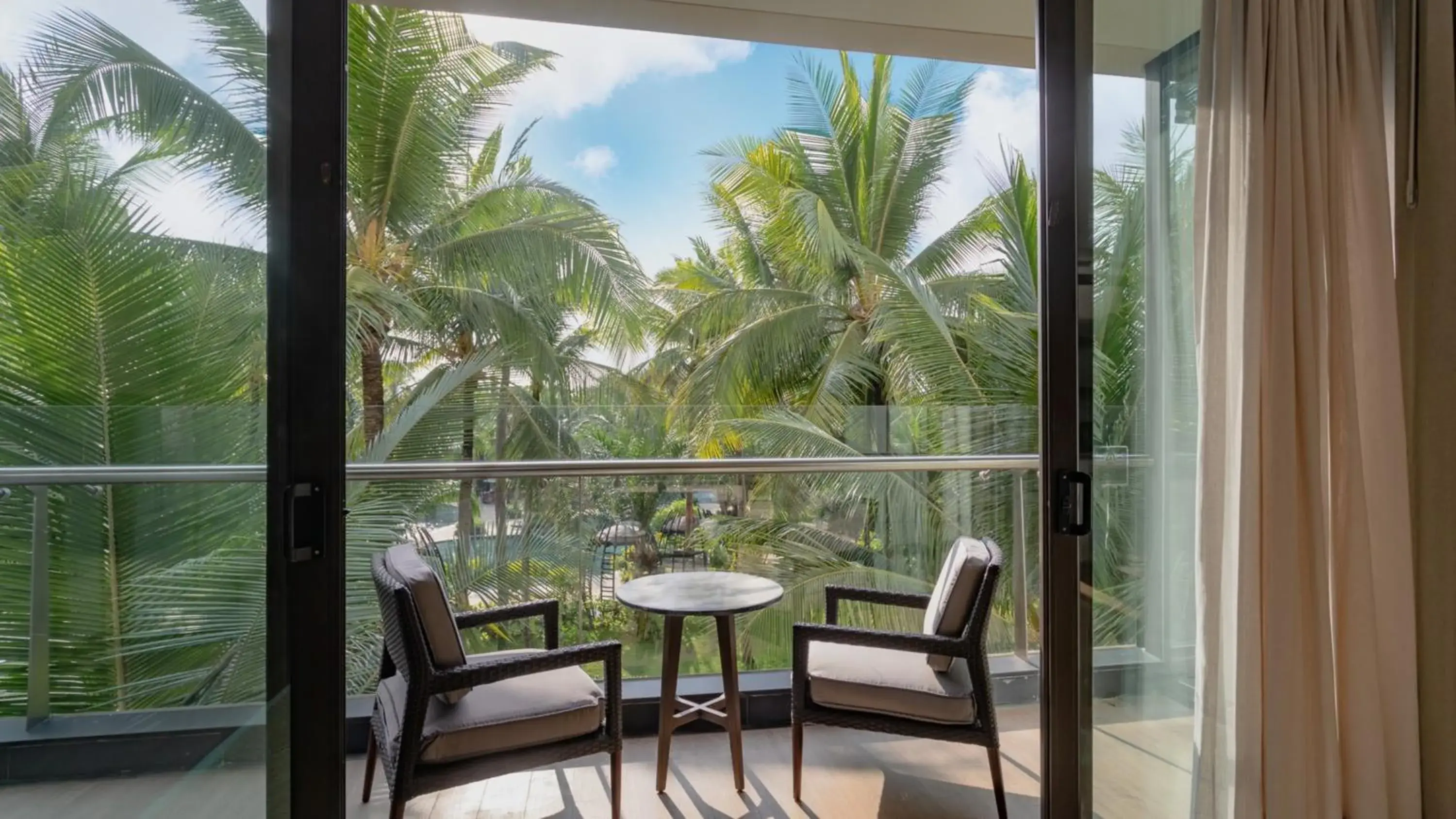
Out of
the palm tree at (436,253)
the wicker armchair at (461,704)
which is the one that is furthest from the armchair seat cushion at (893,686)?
the palm tree at (436,253)

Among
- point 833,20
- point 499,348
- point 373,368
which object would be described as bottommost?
point 373,368

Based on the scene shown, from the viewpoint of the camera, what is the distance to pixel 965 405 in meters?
4.69

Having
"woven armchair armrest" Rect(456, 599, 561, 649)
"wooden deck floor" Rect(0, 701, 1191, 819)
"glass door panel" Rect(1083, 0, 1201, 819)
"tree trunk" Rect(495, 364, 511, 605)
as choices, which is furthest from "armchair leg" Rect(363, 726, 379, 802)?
"glass door panel" Rect(1083, 0, 1201, 819)

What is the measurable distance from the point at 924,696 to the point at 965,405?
9.56 ft

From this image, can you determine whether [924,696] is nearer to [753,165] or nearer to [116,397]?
[116,397]

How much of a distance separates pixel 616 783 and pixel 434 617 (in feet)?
2.35

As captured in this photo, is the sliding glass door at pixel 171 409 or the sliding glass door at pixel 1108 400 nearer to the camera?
the sliding glass door at pixel 171 409

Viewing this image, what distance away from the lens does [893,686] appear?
2121mm

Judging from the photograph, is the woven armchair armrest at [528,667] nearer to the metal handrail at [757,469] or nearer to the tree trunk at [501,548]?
the metal handrail at [757,469]

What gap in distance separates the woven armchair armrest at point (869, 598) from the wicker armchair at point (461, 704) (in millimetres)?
897

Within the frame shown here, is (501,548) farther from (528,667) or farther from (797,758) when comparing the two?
(797,758)

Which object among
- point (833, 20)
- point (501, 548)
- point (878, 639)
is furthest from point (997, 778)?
point (833, 20)

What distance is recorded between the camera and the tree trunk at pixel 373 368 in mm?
4828

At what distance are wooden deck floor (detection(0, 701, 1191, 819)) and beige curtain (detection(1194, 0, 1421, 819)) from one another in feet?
0.57
